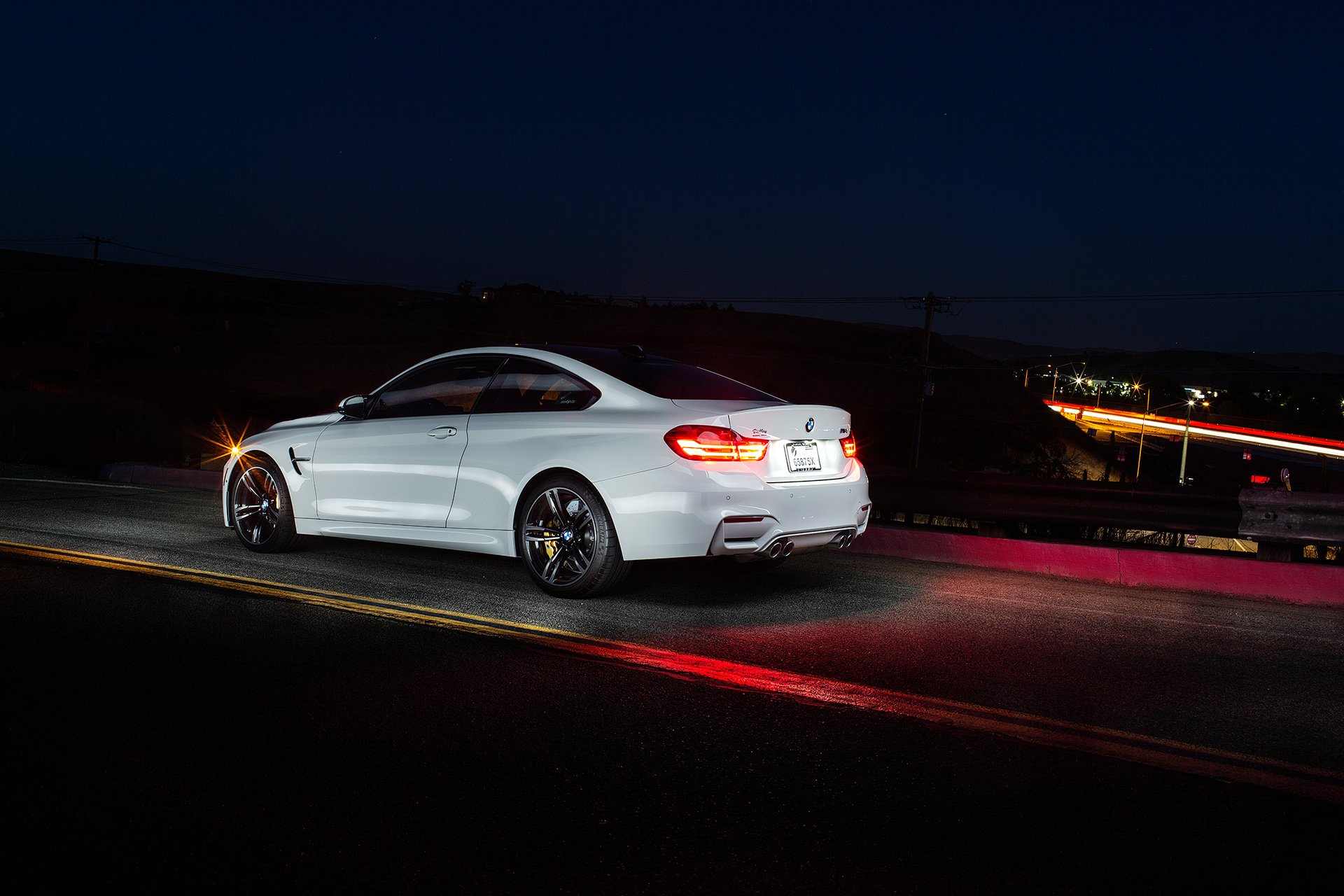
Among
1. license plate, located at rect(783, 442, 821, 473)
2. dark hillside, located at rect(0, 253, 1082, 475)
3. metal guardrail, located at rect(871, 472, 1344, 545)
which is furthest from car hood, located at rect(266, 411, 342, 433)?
dark hillside, located at rect(0, 253, 1082, 475)

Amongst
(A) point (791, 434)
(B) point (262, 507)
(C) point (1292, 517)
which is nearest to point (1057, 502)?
(C) point (1292, 517)

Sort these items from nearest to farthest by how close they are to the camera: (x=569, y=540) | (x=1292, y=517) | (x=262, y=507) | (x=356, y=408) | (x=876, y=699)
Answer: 1. (x=876, y=699)
2. (x=569, y=540)
3. (x=356, y=408)
4. (x=1292, y=517)
5. (x=262, y=507)

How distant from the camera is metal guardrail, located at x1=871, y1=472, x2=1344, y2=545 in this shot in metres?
8.28

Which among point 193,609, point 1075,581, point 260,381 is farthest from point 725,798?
point 260,381

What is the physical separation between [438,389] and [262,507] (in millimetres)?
1896

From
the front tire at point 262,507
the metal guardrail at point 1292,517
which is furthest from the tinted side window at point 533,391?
the metal guardrail at point 1292,517

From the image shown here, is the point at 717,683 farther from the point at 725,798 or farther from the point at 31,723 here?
the point at 31,723

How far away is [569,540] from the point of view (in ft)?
22.5

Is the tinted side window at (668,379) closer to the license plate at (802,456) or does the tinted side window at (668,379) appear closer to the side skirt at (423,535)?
the license plate at (802,456)

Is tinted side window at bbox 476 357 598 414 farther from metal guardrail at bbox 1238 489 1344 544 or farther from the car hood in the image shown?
metal guardrail at bbox 1238 489 1344 544

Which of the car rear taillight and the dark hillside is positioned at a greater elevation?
the dark hillside

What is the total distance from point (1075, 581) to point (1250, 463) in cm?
10528

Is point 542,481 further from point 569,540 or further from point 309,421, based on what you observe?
point 309,421

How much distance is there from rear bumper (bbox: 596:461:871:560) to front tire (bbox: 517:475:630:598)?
137mm
